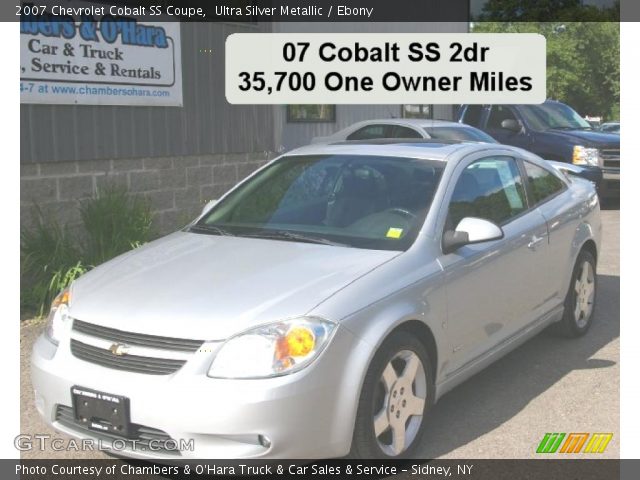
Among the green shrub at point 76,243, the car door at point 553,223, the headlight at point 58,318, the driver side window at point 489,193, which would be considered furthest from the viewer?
the green shrub at point 76,243

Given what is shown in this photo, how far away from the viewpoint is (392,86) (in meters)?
15.9

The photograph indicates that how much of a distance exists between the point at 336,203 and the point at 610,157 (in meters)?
9.97

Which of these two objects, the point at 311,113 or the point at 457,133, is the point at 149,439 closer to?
the point at 457,133

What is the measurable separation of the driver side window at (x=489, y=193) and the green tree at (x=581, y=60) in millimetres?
45969

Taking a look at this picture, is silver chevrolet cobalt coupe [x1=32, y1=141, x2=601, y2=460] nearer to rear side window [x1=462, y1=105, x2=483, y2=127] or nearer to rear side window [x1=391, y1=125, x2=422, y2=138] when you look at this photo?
rear side window [x1=391, y1=125, x2=422, y2=138]

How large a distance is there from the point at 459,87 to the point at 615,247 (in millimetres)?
8578

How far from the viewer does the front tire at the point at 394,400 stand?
139 inches

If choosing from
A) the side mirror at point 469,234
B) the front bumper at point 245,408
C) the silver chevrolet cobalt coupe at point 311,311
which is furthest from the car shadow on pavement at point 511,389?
the side mirror at point 469,234

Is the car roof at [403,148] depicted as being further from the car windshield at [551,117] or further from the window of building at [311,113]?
the car windshield at [551,117]

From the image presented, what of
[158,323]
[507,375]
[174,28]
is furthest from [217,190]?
[158,323]

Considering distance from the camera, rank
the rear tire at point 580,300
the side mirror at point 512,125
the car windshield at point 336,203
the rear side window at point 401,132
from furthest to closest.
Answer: the side mirror at point 512,125 < the rear side window at point 401,132 < the rear tire at point 580,300 < the car windshield at point 336,203

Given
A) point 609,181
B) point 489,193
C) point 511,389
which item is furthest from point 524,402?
point 609,181

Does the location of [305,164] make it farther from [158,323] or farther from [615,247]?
[615,247]

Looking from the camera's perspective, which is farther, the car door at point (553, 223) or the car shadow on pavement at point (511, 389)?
the car door at point (553, 223)
